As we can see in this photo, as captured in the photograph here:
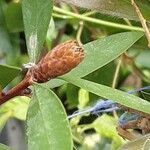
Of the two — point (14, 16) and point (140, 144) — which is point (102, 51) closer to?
point (140, 144)

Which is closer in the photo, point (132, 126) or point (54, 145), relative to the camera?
point (54, 145)

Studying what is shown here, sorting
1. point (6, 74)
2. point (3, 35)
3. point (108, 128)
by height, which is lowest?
point (108, 128)

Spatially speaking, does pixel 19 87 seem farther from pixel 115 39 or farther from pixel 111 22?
→ pixel 111 22

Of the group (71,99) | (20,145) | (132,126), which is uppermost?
(132,126)

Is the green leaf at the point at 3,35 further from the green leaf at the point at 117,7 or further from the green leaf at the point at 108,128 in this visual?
the green leaf at the point at 117,7

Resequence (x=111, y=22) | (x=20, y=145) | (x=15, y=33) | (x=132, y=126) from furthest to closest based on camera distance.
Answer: (x=20, y=145) < (x=15, y=33) < (x=111, y=22) < (x=132, y=126)

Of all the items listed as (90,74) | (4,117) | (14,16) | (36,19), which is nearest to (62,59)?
(36,19)

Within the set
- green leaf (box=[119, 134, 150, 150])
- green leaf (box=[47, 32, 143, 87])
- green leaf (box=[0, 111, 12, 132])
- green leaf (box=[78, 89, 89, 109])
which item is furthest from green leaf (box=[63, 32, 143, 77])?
green leaf (box=[0, 111, 12, 132])

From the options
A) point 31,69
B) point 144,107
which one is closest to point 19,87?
point 31,69
